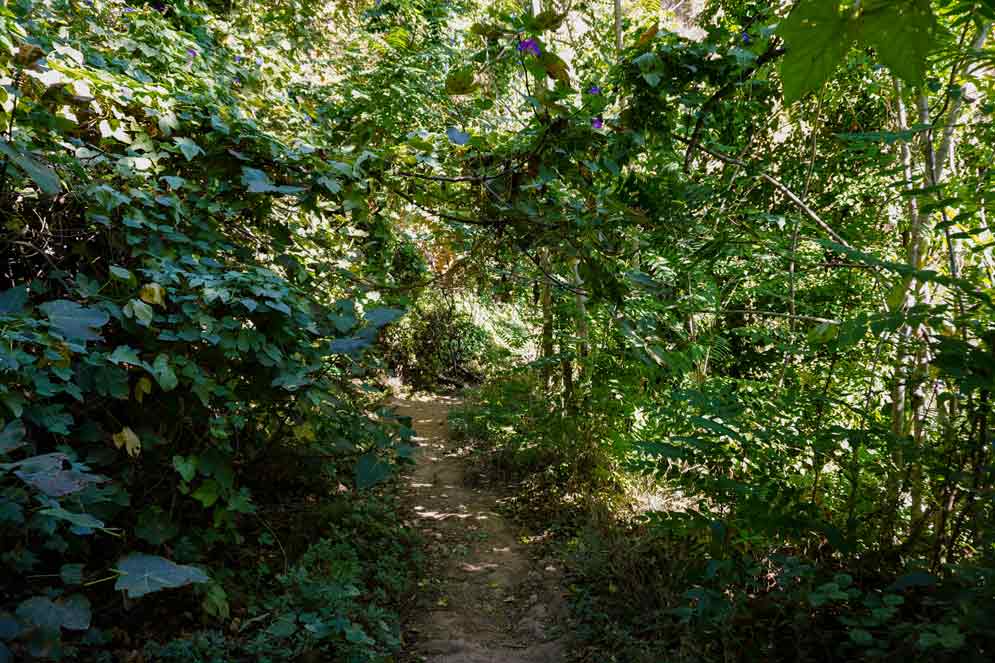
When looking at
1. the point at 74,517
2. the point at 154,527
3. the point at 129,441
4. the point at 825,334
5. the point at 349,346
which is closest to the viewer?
the point at 74,517

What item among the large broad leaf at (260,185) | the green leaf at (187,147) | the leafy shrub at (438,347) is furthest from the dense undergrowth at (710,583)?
the leafy shrub at (438,347)

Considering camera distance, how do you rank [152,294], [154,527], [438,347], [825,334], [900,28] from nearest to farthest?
[900,28]
[152,294]
[154,527]
[825,334]
[438,347]

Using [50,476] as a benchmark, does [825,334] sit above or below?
above

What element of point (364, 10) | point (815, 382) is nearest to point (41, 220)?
point (815, 382)

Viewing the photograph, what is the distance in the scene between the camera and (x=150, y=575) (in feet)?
5.91

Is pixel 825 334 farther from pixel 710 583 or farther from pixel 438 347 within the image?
pixel 438 347

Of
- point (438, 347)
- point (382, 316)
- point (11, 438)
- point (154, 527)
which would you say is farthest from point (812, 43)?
point (438, 347)

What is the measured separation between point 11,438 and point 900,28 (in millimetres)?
1947

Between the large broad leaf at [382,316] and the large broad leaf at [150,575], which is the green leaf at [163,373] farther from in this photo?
the large broad leaf at [382,316]

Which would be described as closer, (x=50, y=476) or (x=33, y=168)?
(x=50, y=476)

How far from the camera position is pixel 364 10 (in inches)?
284

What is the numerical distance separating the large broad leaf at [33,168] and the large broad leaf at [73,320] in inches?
14.5

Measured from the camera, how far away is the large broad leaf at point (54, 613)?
171cm

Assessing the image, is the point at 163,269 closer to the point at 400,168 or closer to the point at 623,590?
the point at 400,168
